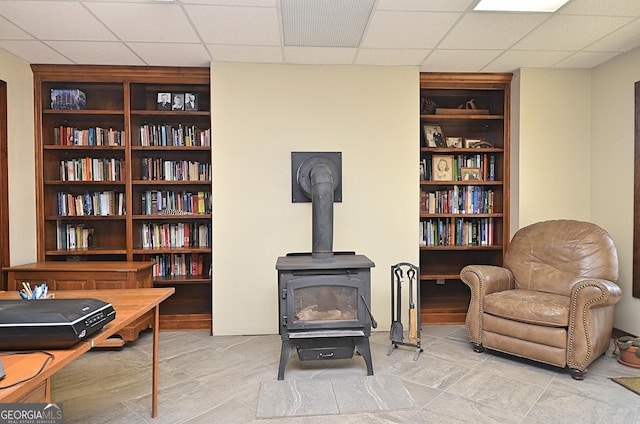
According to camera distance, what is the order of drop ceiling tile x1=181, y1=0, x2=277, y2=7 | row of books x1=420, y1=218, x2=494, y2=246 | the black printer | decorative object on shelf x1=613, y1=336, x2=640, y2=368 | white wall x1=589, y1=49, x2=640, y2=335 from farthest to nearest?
row of books x1=420, y1=218, x2=494, y2=246
white wall x1=589, y1=49, x2=640, y2=335
decorative object on shelf x1=613, y1=336, x2=640, y2=368
drop ceiling tile x1=181, y1=0, x2=277, y2=7
the black printer

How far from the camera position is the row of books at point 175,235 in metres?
4.00

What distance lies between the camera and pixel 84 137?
12.8ft

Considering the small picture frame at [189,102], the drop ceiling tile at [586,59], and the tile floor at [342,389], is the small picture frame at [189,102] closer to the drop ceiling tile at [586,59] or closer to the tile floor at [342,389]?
the tile floor at [342,389]

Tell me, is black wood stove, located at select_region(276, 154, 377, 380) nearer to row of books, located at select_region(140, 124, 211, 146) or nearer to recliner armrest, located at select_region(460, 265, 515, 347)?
recliner armrest, located at select_region(460, 265, 515, 347)

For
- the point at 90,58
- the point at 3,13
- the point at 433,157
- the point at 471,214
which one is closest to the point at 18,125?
the point at 90,58

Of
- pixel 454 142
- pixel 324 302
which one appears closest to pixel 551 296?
pixel 324 302

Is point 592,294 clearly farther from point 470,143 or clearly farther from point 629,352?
point 470,143

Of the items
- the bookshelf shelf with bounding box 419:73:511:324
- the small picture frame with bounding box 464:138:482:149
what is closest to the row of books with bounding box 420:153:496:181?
the bookshelf shelf with bounding box 419:73:511:324

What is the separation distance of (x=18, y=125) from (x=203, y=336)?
2.48 m

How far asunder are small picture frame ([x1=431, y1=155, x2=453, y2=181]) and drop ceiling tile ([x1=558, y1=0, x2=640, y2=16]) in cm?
173

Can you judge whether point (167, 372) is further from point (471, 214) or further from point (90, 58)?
point (471, 214)

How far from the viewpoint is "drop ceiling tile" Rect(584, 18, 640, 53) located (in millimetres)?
2971

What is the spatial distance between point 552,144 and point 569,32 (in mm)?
1191

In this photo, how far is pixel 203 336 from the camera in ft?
12.3
